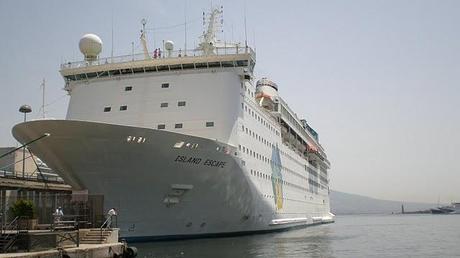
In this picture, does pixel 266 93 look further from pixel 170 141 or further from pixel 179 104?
pixel 170 141

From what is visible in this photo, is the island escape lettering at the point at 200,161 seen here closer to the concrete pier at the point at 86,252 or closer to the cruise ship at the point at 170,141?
the cruise ship at the point at 170,141

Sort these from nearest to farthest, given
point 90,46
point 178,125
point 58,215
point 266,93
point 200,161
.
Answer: point 58,215, point 200,161, point 178,125, point 90,46, point 266,93

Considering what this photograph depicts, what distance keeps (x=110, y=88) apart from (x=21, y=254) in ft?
53.6

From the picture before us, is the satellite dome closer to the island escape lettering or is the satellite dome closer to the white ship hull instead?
the white ship hull

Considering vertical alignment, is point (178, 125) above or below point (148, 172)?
above

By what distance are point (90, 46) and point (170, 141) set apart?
11302 mm

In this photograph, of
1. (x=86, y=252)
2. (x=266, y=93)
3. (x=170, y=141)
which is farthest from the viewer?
(x=266, y=93)

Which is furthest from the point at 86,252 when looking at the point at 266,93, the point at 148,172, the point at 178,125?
the point at 266,93

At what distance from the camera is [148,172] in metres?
22.7

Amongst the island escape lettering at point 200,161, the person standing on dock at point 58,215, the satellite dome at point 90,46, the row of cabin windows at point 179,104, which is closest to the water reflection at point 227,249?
the island escape lettering at point 200,161

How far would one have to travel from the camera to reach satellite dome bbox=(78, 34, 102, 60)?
3038 centimetres

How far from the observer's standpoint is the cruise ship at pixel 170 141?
862 inches

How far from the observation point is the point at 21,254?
13711 mm

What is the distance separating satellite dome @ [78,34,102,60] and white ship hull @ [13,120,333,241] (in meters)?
9.50
